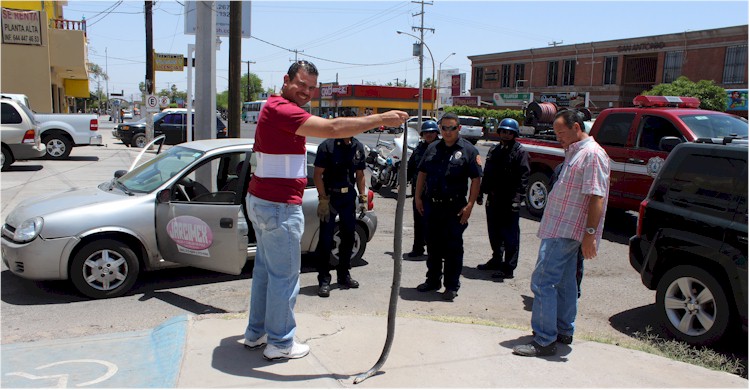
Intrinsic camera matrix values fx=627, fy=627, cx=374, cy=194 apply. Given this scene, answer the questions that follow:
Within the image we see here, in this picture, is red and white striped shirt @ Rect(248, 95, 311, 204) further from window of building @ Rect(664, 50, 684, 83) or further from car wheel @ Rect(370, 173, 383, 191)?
window of building @ Rect(664, 50, 684, 83)

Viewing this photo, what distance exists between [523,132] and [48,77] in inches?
1004

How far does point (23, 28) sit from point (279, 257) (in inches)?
1194

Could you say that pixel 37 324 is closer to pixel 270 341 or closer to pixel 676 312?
pixel 270 341

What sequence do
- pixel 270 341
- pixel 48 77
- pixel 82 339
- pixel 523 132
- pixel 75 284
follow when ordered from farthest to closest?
pixel 48 77 < pixel 523 132 < pixel 75 284 < pixel 82 339 < pixel 270 341

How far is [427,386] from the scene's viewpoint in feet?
12.5

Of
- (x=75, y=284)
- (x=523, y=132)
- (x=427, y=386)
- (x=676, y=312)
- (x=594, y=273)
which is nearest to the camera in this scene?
(x=427, y=386)

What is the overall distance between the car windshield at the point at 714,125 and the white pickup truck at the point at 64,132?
18.2 metres

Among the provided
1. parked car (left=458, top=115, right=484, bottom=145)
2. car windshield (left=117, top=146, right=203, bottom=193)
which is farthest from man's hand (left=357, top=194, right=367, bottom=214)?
parked car (left=458, top=115, right=484, bottom=145)

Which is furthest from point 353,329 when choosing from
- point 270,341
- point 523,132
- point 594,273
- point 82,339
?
point 523,132

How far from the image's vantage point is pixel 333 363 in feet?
13.5

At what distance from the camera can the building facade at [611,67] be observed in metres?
42.7

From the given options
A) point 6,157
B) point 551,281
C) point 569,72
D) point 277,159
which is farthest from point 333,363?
point 569,72

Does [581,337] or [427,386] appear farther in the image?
[581,337]

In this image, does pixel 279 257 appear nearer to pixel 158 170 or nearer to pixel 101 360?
pixel 101 360
